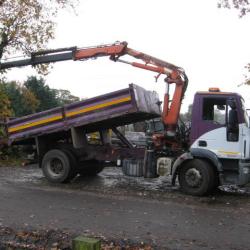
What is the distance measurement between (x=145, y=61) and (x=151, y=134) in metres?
2.22

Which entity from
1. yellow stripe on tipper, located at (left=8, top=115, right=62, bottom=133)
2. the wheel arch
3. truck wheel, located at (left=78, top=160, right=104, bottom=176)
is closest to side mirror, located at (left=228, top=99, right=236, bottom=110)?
the wheel arch

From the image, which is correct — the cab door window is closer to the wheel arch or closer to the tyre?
the wheel arch

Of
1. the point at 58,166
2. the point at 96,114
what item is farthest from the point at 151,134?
the point at 58,166

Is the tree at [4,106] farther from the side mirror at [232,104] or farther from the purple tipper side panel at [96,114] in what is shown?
the side mirror at [232,104]

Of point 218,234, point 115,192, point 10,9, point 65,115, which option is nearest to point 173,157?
point 115,192

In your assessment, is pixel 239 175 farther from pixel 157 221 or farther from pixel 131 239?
pixel 131 239

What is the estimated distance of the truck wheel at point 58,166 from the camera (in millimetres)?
13352

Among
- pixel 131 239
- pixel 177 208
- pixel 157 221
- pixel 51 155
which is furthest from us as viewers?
pixel 51 155

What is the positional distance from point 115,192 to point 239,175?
316 cm

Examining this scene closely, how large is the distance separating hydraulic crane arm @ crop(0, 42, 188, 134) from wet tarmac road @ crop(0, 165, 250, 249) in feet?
6.87

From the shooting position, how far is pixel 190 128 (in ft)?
39.4

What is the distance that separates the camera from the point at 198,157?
38.5 feet

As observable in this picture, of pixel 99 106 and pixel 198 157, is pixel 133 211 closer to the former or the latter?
pixel 198 157

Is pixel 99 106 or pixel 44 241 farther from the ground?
pixel 99 106
